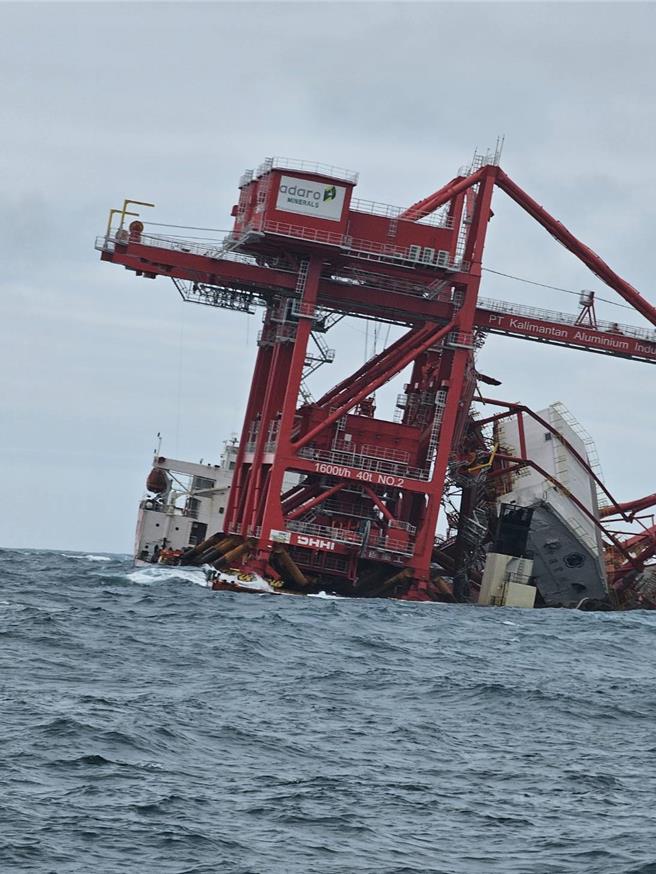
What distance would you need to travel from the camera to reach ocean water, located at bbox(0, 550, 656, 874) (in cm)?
1916

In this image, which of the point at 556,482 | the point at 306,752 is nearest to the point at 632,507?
the point at 556,482

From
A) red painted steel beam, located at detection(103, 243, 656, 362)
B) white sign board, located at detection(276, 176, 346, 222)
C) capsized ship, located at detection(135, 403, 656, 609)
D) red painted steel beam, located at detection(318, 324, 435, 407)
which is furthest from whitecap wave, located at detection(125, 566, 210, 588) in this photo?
white sign board, located at detection(276, 176, 346, 222)

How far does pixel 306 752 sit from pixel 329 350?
39234 millimetres

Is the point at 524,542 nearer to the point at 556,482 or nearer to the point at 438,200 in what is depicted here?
the point at 556,482

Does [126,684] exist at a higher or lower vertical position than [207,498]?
lower

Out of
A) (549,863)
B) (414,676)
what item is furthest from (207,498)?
(549,863)

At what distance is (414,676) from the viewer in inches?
1374

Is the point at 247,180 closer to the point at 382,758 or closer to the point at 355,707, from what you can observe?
the point at 355,707

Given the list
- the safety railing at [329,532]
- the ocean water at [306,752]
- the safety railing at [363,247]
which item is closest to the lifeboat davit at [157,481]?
the safety railing at [329,532]

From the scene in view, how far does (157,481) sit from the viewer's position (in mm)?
78625

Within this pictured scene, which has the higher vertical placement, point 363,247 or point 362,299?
point 363,247

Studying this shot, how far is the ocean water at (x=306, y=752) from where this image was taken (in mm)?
19156

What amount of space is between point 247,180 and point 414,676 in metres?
34.1

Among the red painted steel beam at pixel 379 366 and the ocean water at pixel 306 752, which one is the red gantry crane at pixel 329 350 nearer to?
the red painted steel beam at pixel 379 366
